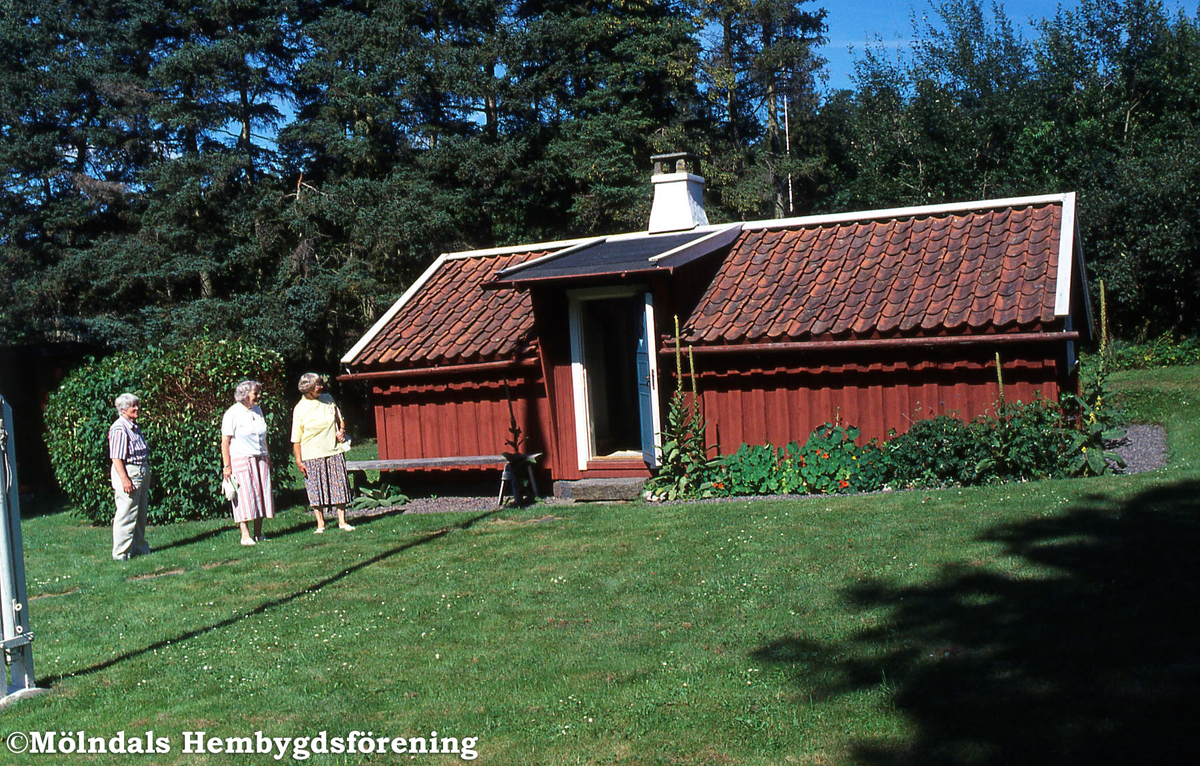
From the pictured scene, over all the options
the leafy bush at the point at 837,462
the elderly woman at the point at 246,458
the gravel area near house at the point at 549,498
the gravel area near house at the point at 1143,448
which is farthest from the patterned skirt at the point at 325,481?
the gravel area near house at the point at 1143,448

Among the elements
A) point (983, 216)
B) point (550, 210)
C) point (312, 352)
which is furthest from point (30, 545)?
point (550, 210)

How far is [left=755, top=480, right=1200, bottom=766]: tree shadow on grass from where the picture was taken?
15.2 ft

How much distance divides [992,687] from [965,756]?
32.8 inches

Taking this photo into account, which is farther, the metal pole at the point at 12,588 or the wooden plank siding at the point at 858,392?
the wooden plank siding at the point at 858,392

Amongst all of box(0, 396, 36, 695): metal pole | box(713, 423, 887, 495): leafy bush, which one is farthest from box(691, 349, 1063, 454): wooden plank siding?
box(0, 396, 36, 695): metal pole

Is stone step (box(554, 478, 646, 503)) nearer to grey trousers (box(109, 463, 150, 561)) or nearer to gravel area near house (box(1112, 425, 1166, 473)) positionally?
grey trousers (box(109, 463, 150, 561))

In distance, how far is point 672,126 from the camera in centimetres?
3167

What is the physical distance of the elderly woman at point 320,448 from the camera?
38.7 ft

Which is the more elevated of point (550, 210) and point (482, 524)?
point (550, 210)

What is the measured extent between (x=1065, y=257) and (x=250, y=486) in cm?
950

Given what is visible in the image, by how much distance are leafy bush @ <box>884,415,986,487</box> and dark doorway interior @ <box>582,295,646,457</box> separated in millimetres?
3783

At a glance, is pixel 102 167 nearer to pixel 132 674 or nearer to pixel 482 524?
pixel 482 524

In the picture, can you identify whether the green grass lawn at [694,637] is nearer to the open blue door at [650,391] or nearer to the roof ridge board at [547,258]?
the open blue door at [650,391]

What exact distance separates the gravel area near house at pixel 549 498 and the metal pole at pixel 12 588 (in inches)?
265
